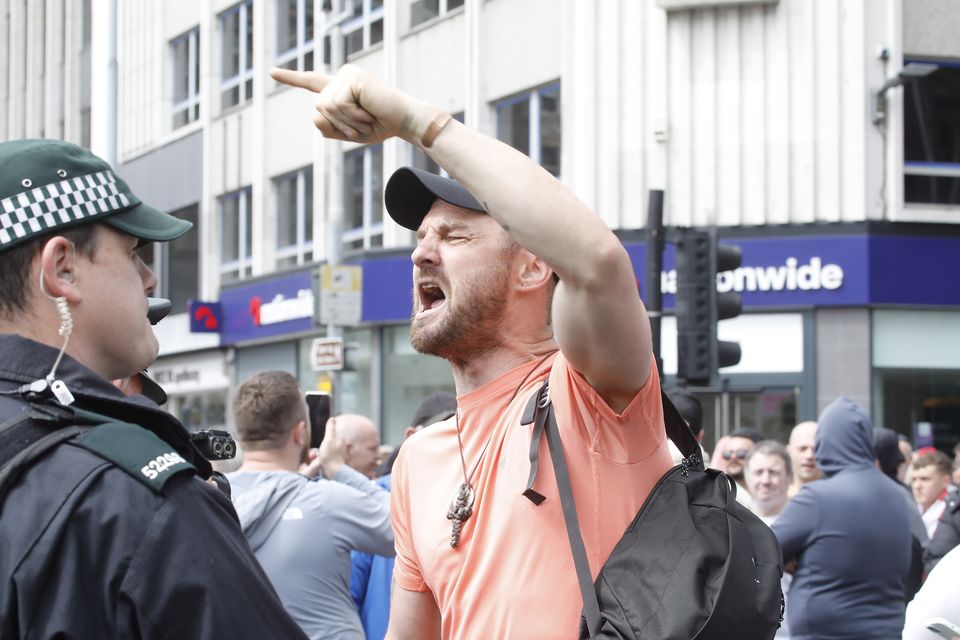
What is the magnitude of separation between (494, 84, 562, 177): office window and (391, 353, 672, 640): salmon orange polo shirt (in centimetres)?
1592

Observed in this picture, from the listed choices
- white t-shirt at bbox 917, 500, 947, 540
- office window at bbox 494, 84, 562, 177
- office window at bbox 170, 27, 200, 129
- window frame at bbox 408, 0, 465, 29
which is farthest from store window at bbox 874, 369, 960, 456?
office window at bbox 170, 27, 200, 129

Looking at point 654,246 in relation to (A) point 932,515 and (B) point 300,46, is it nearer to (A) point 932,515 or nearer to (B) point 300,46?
(A) point 932,515

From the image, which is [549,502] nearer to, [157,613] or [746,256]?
[157,613]

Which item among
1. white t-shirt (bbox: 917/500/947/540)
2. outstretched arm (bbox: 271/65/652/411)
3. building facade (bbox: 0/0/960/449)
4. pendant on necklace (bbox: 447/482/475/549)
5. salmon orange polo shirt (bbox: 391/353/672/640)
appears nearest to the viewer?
outstretched arm (bbox: 271/65/652/411)

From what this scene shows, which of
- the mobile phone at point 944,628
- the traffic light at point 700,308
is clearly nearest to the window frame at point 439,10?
the traffic light at point 700,308

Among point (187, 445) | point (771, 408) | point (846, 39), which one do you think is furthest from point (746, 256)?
point (187, 445)

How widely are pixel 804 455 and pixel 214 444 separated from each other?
19.3 ft

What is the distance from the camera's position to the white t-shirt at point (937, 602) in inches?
126

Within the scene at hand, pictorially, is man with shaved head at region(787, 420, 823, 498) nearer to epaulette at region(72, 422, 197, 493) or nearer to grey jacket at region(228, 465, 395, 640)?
grey jacket at region(228, 465, 395, 640)

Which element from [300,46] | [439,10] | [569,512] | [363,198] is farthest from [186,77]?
[569,512]

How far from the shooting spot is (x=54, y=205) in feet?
6.69

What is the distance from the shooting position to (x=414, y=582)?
3002 mm

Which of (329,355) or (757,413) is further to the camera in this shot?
(757,413)

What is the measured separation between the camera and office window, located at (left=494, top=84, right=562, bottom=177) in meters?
18.8
